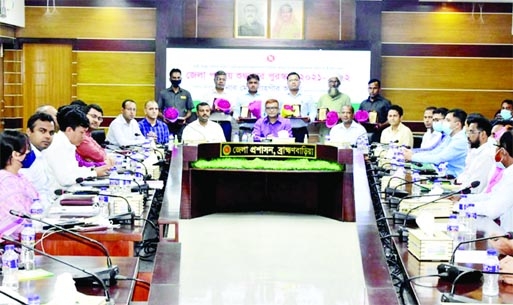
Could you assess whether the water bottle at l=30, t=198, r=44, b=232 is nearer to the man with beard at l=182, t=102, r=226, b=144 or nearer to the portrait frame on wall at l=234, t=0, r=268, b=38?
the man with beard at l=182, t=102, r=226, b=144

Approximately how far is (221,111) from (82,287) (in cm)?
698

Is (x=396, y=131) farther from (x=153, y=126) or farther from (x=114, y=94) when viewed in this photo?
(x=114, y=94)

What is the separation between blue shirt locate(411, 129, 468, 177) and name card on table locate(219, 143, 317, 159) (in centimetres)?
98

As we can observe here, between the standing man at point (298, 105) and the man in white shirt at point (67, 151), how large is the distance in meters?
3.59

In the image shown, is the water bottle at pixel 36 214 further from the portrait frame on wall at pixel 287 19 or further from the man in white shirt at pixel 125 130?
the portrait frame on wall at pixel 287 19

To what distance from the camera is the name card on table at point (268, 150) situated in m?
7.55

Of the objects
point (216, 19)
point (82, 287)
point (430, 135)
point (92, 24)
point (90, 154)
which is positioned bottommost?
point (82, 287)

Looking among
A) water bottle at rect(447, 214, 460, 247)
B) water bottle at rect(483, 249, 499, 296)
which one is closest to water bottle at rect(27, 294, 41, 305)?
water bottle at rect(483, 249, 499, 296)

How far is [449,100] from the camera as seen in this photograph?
11828 millimetres

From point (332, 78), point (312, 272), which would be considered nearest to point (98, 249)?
point (312, 272)

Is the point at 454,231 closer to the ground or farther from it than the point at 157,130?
closer to the ground

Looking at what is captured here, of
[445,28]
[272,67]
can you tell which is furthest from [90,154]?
[445,28]

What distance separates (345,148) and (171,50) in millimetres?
4499

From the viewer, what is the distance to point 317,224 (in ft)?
24.0
